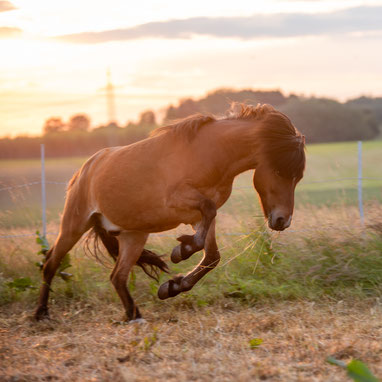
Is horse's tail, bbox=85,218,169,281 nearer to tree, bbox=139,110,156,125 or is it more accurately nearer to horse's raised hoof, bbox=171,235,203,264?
horse's raised hoof, bbox=171,235,203,264

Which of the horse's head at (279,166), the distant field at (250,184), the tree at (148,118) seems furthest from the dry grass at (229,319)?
the tree at (148,118)

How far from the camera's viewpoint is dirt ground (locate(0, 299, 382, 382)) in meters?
3.88

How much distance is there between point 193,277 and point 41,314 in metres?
1.51

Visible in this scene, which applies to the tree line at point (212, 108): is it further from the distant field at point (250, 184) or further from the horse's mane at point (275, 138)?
the horse's mane at point (275, 138)

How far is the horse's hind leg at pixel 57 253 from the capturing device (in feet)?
18.8

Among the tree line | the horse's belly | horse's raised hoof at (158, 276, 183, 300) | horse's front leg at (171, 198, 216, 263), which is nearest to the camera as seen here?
horse's front leg at (171, 198, 216, 263)

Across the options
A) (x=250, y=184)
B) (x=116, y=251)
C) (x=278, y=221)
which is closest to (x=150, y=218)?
(x=116, y=251)

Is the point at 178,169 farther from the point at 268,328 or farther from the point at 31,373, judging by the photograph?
the point at 31,373

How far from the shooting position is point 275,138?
4.89 m

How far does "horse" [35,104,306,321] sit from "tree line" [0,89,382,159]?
73.9ft

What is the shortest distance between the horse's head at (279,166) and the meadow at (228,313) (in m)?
0.60

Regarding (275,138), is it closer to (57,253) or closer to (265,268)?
(265,268)

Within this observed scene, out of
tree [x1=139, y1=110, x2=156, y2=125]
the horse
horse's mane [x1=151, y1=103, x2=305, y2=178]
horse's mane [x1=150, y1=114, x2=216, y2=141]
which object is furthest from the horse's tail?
tree [x1=139, y1=110, x2=156, y2=125]

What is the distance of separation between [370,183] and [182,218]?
22150mm
